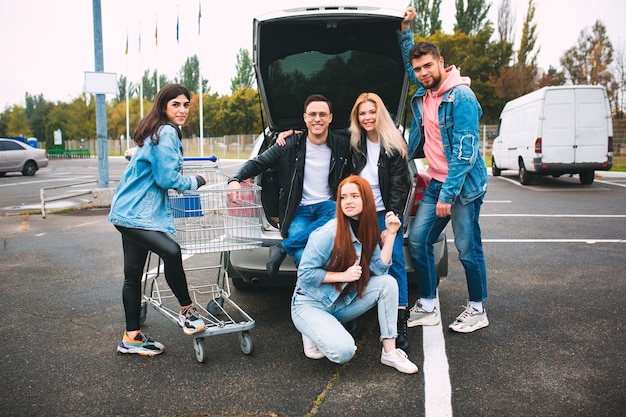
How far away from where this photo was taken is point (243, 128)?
55.0 metres

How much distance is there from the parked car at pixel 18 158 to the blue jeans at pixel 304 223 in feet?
67.6

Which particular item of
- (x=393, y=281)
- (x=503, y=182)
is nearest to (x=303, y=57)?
(x=393, y=281)

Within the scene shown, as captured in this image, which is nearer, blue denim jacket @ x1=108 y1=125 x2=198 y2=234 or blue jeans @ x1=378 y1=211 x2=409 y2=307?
blue denim jacket @ x1=108 y1=125 x2=198 y2=234

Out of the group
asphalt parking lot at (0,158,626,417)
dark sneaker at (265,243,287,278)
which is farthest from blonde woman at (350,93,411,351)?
dark sneaker at (265,243,287,278)

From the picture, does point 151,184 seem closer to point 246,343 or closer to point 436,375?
point 246,343

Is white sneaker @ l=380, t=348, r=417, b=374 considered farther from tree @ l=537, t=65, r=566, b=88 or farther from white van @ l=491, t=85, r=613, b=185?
tree @ l=537, t=65, r=566, b=88

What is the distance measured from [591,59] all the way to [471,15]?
62.8 ft

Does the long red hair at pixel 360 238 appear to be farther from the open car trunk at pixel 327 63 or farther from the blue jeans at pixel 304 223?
the open car trunk at pixel 327 63

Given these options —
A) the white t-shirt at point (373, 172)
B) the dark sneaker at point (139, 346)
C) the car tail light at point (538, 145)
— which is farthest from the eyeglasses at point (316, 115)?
the car tail light at point (538, 145)

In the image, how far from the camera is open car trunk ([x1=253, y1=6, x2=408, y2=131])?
4.40m

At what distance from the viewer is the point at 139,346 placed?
3.56 metres

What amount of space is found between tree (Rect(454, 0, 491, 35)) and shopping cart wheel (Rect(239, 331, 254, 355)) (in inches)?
1829

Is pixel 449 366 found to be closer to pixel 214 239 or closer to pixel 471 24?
pixel 214 239

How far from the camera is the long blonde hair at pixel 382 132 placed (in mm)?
3766
